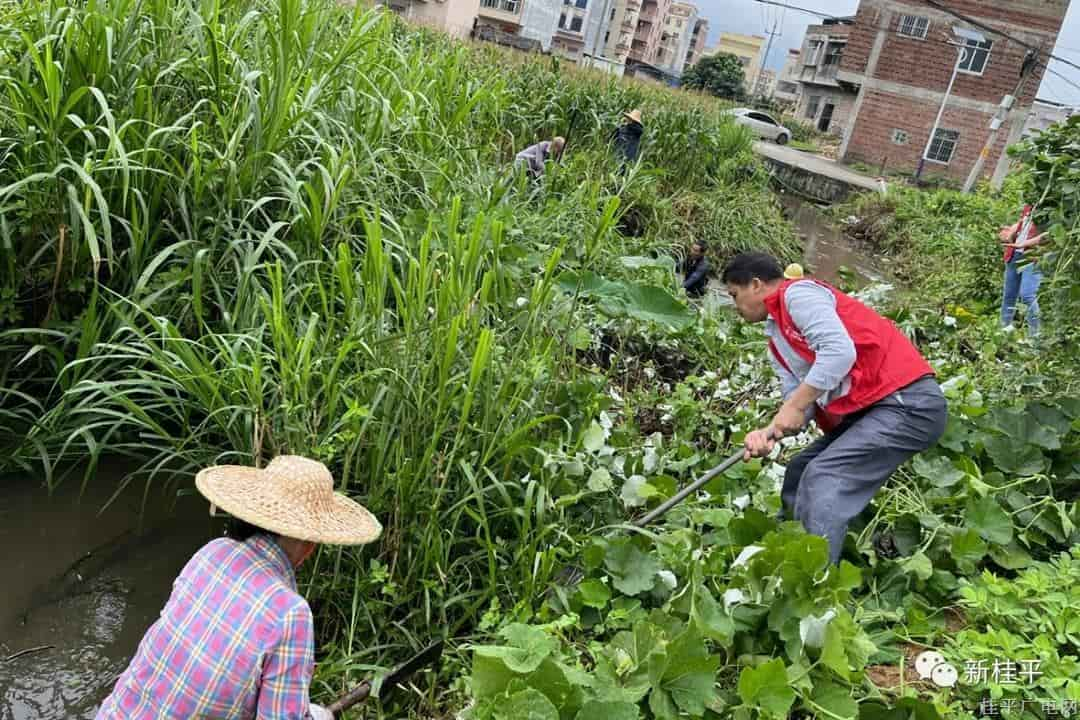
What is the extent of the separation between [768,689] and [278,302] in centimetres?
192

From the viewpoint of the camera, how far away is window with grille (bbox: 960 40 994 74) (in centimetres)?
2570

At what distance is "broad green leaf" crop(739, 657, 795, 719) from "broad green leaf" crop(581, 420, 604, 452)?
3.62 feet

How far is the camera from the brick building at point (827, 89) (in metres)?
38.6

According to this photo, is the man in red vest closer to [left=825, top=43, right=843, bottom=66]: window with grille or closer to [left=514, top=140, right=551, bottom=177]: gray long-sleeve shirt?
[left=514, top=140, right=551, bottom=177]: gray long-sleeve shirt

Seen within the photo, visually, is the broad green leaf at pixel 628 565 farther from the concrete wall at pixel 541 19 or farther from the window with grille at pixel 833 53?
the concrete wall at pixel 541 19

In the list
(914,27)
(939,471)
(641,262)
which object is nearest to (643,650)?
(939,471)

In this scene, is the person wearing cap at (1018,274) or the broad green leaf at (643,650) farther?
the person wearing cap at (1018,274)

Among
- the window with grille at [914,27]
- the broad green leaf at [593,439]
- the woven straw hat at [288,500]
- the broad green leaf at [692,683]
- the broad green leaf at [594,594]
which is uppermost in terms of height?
the window with grille at [914,27]

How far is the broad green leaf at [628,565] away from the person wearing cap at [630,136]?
6.52m

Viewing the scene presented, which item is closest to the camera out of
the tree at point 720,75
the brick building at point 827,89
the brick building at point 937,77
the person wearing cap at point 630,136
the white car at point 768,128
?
the person wearing cap at point 630,136

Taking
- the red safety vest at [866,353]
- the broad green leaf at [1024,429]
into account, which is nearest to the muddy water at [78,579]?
the red safety vest at [866,353]

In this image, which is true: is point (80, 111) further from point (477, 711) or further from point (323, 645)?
point (477, 711)

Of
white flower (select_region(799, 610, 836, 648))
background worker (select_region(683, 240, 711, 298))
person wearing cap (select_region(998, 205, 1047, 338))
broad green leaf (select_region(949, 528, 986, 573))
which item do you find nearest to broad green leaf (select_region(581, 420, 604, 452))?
white flower (select_region(799, 610, 836, 648))

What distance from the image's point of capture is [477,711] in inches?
74.7
